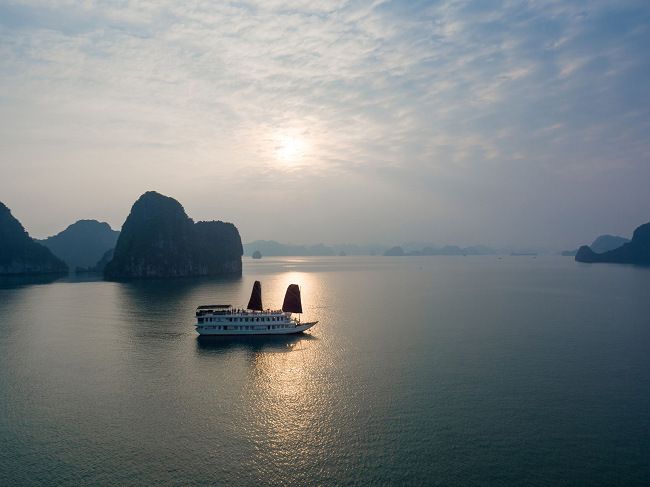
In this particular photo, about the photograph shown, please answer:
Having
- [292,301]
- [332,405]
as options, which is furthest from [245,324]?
[332,405]

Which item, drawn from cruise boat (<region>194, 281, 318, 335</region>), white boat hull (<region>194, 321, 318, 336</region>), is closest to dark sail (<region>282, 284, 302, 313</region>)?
cruise boat (<region>194, 281, 318, 335</region>)

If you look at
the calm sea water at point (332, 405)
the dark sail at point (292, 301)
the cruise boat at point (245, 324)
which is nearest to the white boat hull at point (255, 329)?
the cruise boat at point (245, 324)

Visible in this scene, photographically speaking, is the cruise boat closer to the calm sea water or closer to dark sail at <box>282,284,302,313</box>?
dark sail at <box>282,284,302,313</box>

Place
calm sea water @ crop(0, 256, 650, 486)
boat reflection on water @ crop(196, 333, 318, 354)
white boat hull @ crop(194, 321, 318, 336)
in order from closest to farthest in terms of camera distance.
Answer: calm sea water @ crop(0, 256, 650, 486) → boat reflection on water @ crop(196, 333, 318, 354) → white boat hull @ crop(194, 321, 318, 336)

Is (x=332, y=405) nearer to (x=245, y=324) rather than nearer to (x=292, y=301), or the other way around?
(x=245, y=324)

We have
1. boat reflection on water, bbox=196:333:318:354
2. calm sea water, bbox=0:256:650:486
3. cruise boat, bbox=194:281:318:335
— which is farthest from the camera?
cruise boat, bbox=194:281:318:335

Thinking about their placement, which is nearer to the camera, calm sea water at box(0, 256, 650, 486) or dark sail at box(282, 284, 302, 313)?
calm sea water at box(0, 256, 650, 486)

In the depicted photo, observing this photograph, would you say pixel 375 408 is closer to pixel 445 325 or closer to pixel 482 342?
pixel 482 342

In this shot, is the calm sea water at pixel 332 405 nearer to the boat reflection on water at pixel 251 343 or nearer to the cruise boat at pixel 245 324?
the boat reflection on water at pixel 251 343

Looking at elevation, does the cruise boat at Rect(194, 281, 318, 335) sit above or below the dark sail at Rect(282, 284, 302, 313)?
below
